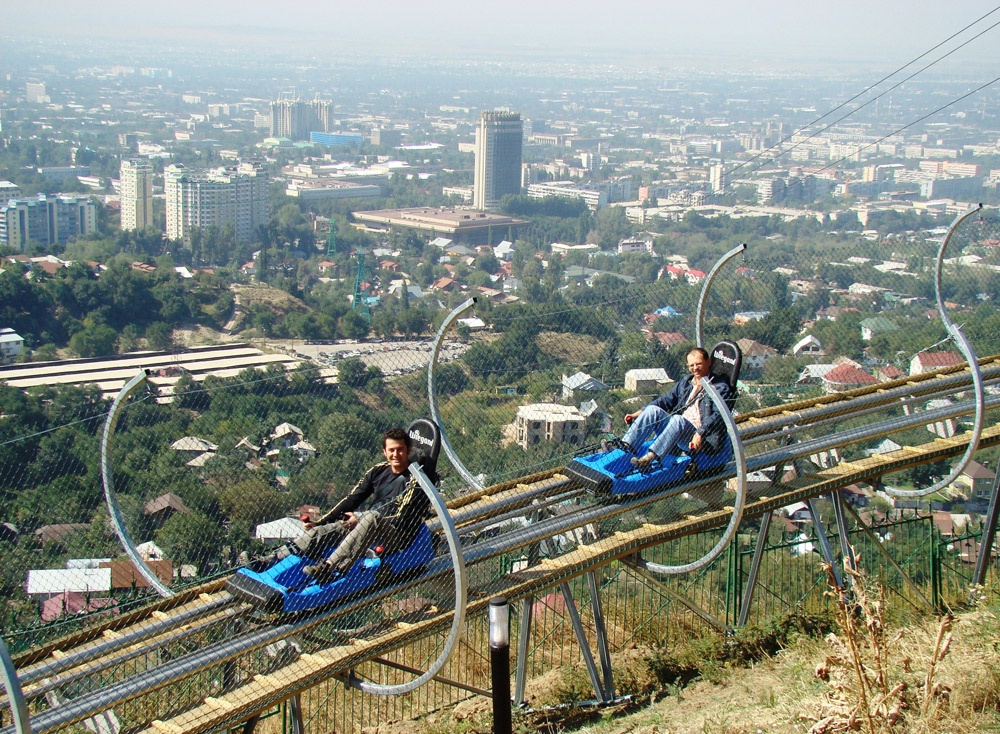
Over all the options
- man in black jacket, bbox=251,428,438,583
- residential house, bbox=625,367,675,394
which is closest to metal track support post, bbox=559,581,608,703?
man in black jacket, bbox=251,428,438,583

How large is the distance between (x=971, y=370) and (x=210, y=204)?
73.6 m

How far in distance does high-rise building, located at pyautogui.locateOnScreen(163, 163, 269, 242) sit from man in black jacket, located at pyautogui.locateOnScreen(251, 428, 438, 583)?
231 feet

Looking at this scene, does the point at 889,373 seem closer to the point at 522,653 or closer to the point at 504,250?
the point at 522,653

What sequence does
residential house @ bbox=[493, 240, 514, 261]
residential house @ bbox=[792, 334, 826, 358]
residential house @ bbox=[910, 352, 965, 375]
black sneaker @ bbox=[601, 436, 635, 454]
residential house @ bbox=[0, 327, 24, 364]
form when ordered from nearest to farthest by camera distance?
black sneaker @ bbox=[601, 436, 635, 454] < residential house @ bbox=[910, 352, 965, 375] < residential house @ bbox=[792, 334, 826, 358] < residential house @ bbox=[0, 327, 24, 364] < residential house @ bbox=[493, 240, 514, 261]

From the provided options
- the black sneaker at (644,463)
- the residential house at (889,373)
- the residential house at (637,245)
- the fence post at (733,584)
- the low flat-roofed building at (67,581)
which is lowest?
the residential house at (637,245)

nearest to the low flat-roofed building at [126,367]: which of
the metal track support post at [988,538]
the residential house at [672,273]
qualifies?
the metal track support post at [988,538]

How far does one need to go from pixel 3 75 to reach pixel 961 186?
16819 centimetres

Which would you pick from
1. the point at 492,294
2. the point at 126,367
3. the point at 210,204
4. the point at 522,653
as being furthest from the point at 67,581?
the point at 210,204

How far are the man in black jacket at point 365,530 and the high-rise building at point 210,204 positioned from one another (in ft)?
231

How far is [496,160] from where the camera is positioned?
100438 mm

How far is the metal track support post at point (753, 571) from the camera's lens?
486cm

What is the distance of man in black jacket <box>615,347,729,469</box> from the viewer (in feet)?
15.0

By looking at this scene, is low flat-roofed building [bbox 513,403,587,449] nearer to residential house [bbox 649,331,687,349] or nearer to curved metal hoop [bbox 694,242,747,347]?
curved metal hoop [bbox 694,242,747,347]

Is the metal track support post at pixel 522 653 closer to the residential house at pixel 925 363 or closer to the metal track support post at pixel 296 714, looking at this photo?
A: the metal track support post at pixel 296 714
